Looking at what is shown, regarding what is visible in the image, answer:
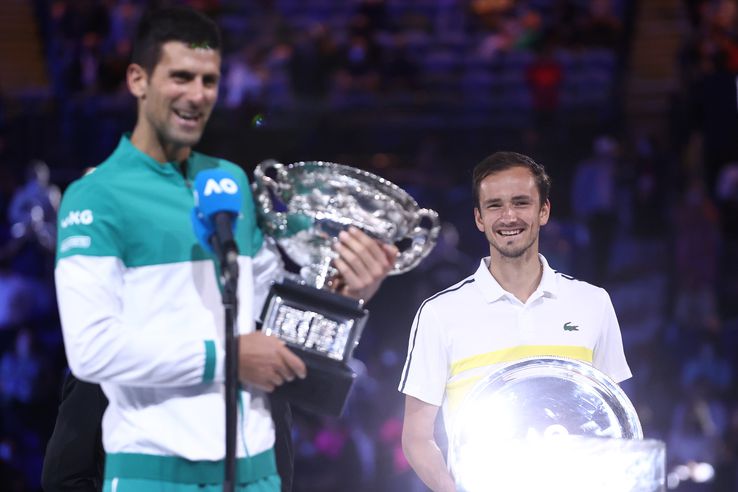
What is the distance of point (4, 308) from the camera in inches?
340

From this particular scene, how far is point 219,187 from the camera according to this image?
96.7 inches

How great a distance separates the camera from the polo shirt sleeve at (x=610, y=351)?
3066mm

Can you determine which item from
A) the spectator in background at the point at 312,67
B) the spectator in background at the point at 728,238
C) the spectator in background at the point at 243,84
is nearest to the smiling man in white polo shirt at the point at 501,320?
the spectator in background at the point at 728,238

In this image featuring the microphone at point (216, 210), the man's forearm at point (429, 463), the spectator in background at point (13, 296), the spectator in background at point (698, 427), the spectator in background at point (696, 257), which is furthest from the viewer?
the spectator in background at point (696, 257)

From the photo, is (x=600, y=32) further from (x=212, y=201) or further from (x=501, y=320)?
(x=212, y=201)

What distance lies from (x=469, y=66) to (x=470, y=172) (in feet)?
30.1

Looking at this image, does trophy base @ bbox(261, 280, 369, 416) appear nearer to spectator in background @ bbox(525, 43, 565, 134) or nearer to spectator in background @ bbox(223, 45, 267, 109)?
spectator in background @ bbox(223, 45, 267, 109)

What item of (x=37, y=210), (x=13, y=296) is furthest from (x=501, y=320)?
(x=37, y=210)

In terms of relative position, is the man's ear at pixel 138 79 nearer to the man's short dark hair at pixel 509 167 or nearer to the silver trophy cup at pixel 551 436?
the man's short dark hair at pixel 509 167

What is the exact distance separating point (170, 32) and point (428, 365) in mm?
1027

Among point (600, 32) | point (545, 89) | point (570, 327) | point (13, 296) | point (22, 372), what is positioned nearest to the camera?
point (570, 327)

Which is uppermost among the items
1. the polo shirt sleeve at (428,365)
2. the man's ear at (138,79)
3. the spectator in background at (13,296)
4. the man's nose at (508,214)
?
the spectator in background at (13,296)

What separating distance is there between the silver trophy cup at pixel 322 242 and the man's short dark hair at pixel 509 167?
0.27 meters

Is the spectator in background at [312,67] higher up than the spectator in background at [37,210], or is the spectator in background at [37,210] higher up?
the spectator in background at [312,67]
